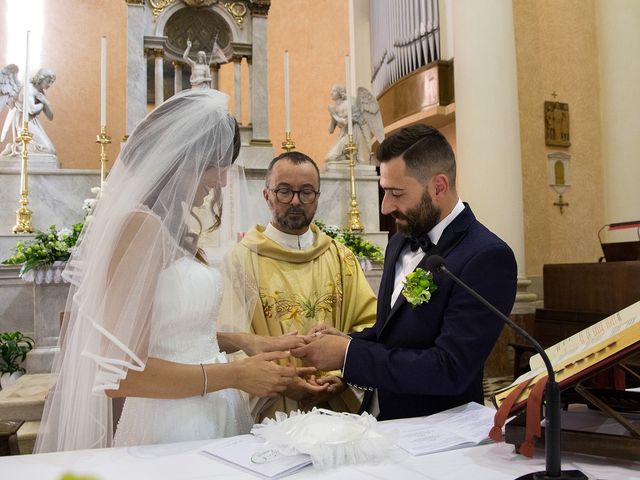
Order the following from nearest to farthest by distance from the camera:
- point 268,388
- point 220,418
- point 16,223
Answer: point 268,388
point 220,418
point 16,223

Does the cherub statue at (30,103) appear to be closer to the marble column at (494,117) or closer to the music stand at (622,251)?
the marble column at (494,117)

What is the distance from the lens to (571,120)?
8516 millimetres

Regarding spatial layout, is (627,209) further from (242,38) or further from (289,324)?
(289,324)

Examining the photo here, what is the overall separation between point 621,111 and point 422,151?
7.05 m

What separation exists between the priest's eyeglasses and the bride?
0.83 metres

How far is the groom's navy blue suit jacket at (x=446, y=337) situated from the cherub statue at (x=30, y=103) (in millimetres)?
5417

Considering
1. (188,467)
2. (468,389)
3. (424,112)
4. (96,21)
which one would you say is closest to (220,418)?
(188,467)

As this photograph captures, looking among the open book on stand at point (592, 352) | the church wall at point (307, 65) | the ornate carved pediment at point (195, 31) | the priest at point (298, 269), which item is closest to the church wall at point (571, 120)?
the ornate carved pediment at point (195, 31)

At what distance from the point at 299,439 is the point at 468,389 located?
872mm

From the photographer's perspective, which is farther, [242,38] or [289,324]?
[242,38]

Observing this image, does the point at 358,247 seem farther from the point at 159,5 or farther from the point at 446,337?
the point at 159,5

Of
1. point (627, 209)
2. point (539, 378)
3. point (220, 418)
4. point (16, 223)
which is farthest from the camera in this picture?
point (627, 209)

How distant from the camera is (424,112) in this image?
372 inches

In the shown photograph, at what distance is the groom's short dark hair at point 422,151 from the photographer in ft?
7.28
